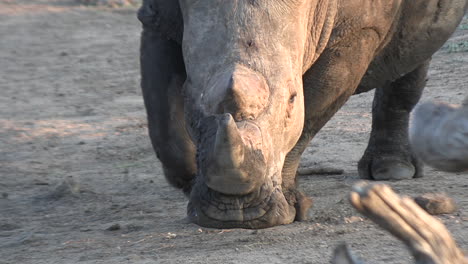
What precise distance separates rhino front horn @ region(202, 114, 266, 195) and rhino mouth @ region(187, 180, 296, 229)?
13 cm

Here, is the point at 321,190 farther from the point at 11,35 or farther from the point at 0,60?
Result: the point at 11,35

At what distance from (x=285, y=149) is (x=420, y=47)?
1.76 metres

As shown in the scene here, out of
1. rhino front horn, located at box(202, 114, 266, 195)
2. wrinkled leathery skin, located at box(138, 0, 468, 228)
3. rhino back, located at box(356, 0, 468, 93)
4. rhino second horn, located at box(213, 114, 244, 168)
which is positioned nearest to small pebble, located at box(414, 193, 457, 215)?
wrinkled leathery skin, located at box(138, 0, 468, 228)

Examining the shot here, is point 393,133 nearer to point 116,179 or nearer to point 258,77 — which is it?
point 116,179

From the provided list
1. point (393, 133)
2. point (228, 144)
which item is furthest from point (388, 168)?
point (228, 144)

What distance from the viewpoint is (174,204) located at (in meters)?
6.40

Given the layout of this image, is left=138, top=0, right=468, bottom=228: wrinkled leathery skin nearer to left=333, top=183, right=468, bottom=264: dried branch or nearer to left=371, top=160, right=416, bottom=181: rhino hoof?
left=371, top=160, right=416, bottom=181: rhino hoof

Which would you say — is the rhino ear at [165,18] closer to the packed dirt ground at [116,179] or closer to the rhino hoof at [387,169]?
the packed dirt ground at [116,179]

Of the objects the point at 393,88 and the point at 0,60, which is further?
the point at 0,60

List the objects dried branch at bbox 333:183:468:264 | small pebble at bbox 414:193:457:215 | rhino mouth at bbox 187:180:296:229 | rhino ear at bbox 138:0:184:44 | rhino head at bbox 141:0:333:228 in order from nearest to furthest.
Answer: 1. dried branch at bbox 333:183:468:264
2. rhino head at bbox 141:0:333:228
3. rhino mouth at bbox 187:180:296:229
4. small pebble at bbox 414:193:457:215
5. rhino ear at bbox 138:0:184:44

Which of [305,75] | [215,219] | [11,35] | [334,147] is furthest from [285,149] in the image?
[11,35]

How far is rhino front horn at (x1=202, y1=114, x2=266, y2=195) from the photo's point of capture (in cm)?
431

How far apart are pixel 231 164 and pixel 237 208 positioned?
44 cm

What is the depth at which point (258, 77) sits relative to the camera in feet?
15.2
